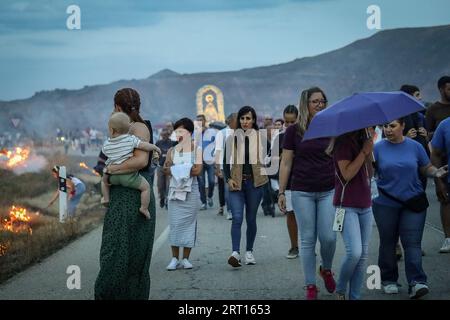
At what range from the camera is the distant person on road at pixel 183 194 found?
9.95 m

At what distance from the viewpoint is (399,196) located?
7.96 metres

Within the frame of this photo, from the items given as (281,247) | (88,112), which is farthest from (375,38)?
(281,247)

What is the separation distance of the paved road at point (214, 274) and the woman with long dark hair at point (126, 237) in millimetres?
1137

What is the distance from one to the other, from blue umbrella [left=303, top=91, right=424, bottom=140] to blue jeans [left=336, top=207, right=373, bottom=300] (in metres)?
0.85

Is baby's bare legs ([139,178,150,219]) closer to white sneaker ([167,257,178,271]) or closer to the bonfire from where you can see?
white sneaker ([167,257,178,271])

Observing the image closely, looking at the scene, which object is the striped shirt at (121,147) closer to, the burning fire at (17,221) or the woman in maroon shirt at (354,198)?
the woman in maroon shirt at (354,198)

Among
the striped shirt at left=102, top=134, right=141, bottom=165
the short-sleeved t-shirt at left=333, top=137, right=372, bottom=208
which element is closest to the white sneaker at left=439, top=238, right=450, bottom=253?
the short-sleeved t-shirt at left=333, top=137, right=372, bottom=208

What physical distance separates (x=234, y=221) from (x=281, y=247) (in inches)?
59.1

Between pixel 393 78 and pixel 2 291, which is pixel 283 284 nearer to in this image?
pixel 2 291

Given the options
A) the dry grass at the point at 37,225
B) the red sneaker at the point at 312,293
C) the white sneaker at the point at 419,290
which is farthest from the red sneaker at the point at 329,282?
the dry grass at the point at 37,225

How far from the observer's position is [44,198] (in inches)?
882

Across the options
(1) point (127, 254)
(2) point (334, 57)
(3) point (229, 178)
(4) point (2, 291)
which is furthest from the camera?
(2) point (334, 57)

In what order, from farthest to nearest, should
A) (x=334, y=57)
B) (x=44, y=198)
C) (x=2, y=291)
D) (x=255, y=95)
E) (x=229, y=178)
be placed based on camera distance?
1. (x=255, y=95)
2. (x=334, y=57)
3. (x=44, y=198)
4. (x=229, y=178)
5. (x=2, y=291)

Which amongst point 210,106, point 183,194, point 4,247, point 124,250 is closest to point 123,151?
point 124,250
